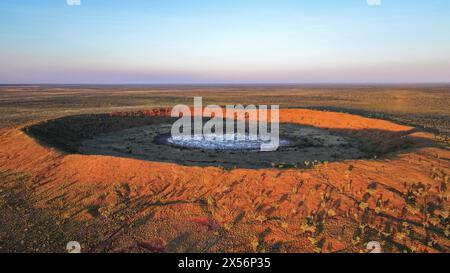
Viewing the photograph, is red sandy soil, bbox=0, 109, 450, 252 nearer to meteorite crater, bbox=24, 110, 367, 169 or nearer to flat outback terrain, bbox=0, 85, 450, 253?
flat outback terrain, bbox=0, 85, 450, 253

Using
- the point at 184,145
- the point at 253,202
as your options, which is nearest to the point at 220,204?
the point at 253,202

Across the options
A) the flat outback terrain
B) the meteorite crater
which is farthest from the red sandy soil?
the meteorite crater

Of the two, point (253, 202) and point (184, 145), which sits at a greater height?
point (184, 145)

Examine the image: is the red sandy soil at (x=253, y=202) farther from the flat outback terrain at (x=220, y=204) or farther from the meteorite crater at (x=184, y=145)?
the meteorite crater at (x=184, y=145)

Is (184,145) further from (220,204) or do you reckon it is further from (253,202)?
(253,202)

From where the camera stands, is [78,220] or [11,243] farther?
[78,220]
